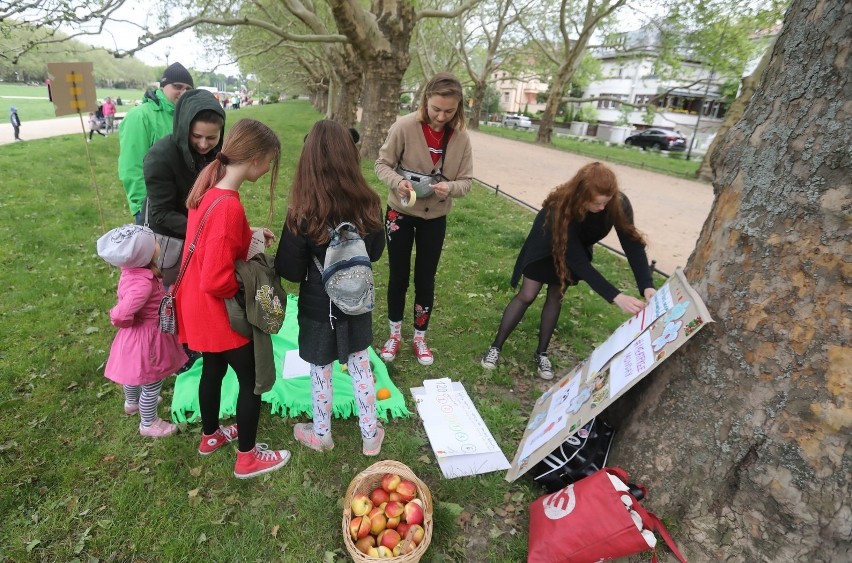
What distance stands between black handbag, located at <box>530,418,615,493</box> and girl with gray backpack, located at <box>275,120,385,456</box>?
1.25 metres

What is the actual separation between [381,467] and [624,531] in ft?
3.67

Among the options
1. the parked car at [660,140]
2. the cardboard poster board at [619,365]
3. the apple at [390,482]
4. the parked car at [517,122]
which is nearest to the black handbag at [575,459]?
the cardboard poster board at [619,365]

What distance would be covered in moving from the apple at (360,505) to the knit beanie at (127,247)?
164 centimetres

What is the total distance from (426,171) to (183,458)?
2.31 metres

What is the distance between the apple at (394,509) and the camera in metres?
2.03

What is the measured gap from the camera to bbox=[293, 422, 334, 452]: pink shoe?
8.66ft

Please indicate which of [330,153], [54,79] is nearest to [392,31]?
[54,79]

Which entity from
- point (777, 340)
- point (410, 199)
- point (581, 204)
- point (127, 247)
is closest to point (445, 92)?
point (410, 199)

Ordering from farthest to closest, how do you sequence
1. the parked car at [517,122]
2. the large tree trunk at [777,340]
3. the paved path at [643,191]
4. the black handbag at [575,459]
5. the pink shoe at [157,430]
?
the parked car at [517,122]
the paved path at [643,191]
the pink shoe at [157,430]
the black handbag at [575,459]
the large tree trunk at [777,340]

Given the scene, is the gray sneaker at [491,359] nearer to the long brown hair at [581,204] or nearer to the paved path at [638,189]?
the long brown hair at [581,204]

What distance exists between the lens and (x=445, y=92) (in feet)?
8.85

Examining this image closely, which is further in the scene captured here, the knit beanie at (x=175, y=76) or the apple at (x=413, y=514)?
the knit beanie at (x=175, y=76)

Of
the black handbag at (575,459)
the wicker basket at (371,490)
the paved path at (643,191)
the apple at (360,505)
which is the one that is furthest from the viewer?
the paved path at (643,191)

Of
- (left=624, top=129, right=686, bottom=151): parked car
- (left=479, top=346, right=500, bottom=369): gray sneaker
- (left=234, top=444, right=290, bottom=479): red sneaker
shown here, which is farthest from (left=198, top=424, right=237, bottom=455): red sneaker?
(left=624, top=129, right=686, bottom=151): parked car
